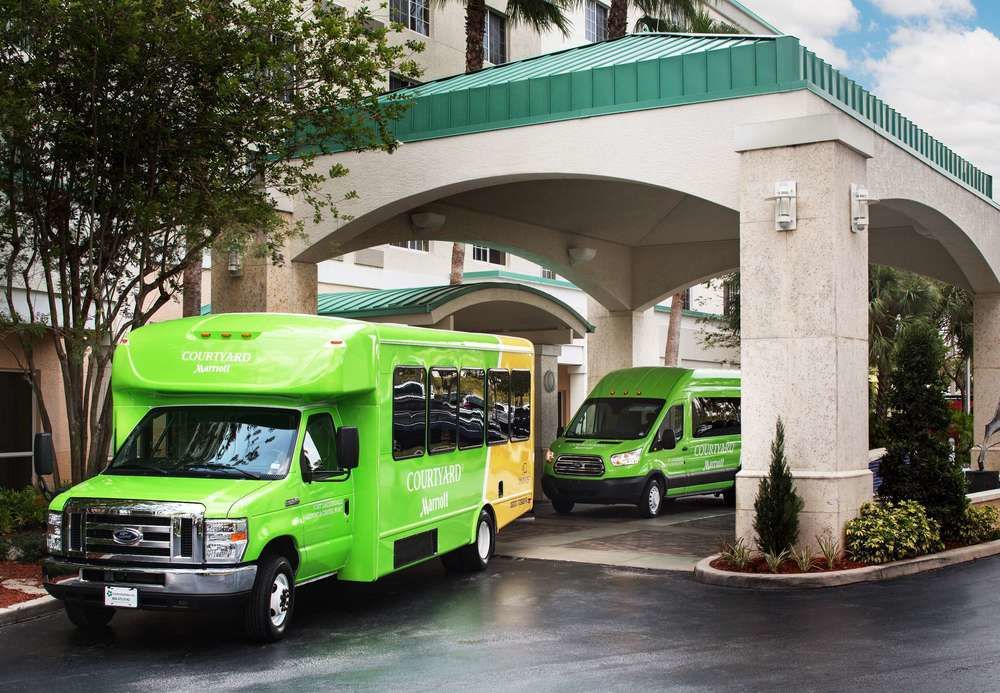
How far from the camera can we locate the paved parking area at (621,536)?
15.2m

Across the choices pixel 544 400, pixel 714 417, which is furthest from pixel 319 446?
pixel 714 417

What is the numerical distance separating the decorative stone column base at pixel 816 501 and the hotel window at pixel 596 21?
33.7m

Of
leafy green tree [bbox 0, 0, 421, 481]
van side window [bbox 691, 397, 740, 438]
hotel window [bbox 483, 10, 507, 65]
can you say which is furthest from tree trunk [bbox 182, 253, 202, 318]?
hotel window [bbox 483, 10, 507, 65]

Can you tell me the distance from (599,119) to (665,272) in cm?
953

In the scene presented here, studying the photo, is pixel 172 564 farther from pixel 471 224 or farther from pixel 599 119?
pixel 471 224

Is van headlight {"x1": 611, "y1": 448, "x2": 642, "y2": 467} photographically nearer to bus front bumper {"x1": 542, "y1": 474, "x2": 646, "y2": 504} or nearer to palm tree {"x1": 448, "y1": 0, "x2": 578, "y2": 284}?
bus front bumper {"x1": 542, "y1": 474, "x2": 646, "y2": 504}

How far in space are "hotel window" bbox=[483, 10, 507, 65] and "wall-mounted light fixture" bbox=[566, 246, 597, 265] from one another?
1784cm

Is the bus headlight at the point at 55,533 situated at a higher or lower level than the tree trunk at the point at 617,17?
lower

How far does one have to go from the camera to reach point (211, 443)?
10570 mm

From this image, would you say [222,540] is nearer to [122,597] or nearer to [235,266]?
[122,597]

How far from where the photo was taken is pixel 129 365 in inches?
430

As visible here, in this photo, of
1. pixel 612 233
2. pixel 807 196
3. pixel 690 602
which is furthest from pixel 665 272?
pixel 690 602

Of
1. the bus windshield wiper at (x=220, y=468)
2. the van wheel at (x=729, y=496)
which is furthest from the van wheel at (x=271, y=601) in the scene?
the van wheel at (x=729, y=496)

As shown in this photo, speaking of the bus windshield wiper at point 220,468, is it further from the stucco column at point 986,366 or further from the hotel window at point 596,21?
the hotel window at point 596,21
